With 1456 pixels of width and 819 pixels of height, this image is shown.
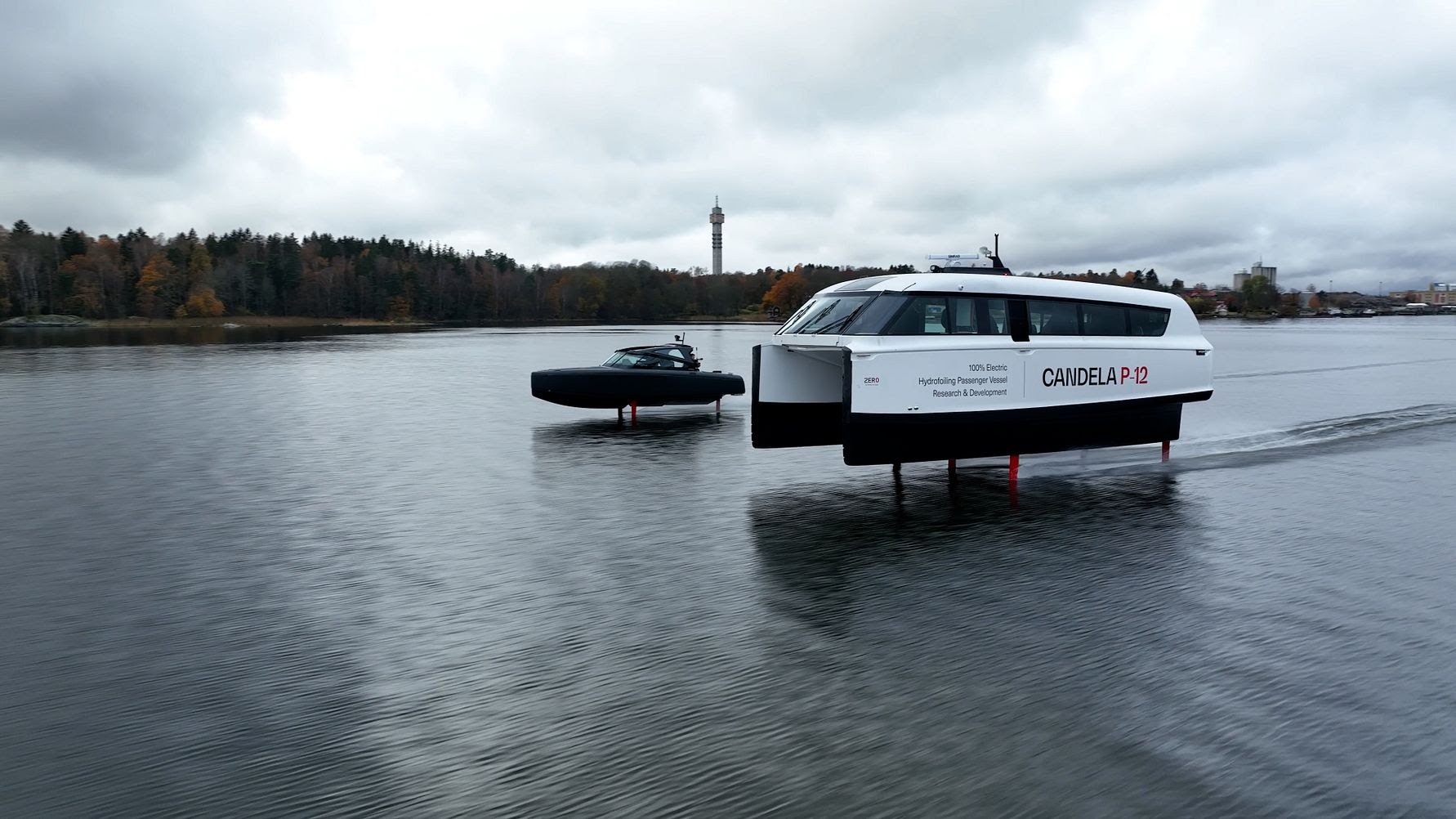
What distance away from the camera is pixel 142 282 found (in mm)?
139000

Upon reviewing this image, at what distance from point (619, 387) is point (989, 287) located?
9.63 meters

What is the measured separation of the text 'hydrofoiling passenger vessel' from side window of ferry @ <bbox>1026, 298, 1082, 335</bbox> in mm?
18

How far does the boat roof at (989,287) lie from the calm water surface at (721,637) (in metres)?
2.65

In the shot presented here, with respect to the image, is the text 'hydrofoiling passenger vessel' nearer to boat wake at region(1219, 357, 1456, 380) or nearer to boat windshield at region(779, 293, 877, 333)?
boat windshield at region(779, 293, 877, 333)

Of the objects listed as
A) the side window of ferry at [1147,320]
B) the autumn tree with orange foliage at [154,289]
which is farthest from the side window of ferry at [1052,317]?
the autumn tree with orange foliage at [154,289]

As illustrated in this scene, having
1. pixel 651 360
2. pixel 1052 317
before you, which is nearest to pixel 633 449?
pixel 651 360

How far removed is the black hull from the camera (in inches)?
798

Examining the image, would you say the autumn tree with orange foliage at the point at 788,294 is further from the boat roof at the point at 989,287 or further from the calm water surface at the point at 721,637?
the calm water surface at the point at 721,637

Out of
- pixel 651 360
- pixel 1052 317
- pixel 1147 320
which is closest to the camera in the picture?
pixel 1052 317

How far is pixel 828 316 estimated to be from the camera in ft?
42.8

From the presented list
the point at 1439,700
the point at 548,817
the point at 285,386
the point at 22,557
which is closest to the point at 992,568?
the point at 1439,700

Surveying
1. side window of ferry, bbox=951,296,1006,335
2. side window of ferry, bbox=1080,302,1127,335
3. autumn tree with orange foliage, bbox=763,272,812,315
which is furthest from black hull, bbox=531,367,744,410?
autumn tree with orange foliage, bbox=763,272,812,315

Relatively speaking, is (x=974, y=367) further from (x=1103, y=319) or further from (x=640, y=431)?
(x=640, y=431)

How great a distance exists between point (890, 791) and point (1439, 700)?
376cm
